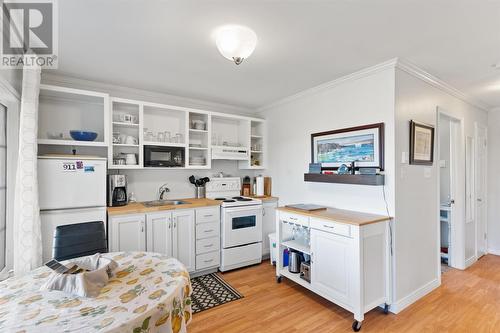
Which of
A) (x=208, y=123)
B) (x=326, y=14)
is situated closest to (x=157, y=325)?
(x=326, y=14)

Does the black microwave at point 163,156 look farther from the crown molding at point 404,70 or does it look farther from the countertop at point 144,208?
the crown molding at point 404,70

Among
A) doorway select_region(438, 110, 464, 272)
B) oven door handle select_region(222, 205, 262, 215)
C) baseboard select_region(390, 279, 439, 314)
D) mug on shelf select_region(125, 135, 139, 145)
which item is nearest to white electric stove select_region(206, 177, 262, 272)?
oven door handle select_region(222, 205, 262, 215)

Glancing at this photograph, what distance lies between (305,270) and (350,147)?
150 cm

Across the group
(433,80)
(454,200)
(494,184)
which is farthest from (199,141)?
(494,184)

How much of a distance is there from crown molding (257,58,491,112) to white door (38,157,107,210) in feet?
8.68

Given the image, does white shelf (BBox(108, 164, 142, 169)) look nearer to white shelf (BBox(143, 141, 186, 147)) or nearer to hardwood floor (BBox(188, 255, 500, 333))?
white shelf (BBox(143, 141, 186, 147))

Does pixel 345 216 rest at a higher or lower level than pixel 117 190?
lower

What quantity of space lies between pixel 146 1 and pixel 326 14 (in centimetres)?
120

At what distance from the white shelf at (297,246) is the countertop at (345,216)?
424 mm

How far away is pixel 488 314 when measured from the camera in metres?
2.35

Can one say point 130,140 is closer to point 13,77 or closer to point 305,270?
point 13,77

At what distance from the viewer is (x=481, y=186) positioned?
3906 millimetres

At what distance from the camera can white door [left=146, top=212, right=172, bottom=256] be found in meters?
2.83

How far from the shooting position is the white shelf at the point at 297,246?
2.75 m
